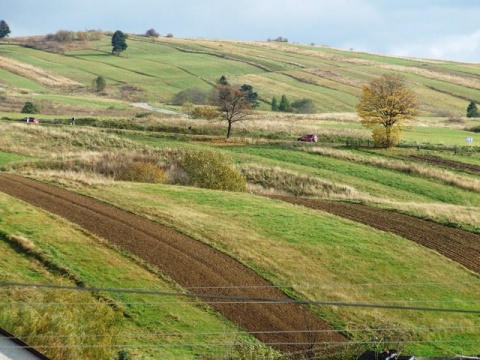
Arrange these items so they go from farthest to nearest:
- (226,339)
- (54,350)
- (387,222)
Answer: (387,222) < (226,339) < (54,350)

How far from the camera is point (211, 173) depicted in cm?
5294

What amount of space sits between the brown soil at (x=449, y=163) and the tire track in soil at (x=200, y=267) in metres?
45.4

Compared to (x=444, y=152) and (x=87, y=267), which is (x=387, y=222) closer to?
(x=87, y=267)

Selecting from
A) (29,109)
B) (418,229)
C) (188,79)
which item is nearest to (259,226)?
(418,229)

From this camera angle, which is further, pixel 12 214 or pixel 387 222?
pixel 387 222

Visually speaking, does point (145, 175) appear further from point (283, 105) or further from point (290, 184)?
point (283, 105)

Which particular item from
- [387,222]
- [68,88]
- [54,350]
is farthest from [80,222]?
[68,88]

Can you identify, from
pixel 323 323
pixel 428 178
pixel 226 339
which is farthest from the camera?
pixel 428 178

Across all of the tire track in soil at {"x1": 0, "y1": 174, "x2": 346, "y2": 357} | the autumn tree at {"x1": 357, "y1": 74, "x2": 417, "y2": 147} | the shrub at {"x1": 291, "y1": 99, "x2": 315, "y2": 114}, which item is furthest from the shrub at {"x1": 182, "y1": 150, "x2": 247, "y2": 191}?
the shrub at {"x1": 291, "y1": 99, "x2": 315, "y2": 114}

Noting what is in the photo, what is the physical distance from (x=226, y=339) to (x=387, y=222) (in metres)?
22.6

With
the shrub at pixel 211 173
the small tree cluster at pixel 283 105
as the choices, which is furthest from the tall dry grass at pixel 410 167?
the small tree cluster at pixel 283 105

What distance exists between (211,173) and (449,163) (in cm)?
3415

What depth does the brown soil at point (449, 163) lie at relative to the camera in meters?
70.6

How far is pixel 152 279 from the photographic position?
28891 mm
